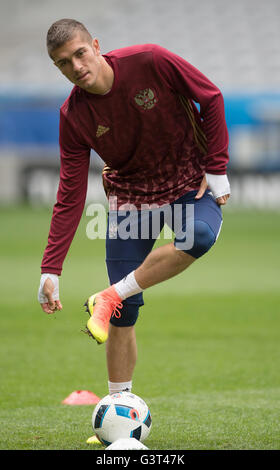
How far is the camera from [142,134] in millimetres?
4371

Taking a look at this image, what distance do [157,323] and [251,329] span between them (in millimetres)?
1073

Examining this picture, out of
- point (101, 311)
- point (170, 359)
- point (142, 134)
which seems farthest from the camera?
point (170, 359)

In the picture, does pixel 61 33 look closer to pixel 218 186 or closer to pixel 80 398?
pixel 218 186

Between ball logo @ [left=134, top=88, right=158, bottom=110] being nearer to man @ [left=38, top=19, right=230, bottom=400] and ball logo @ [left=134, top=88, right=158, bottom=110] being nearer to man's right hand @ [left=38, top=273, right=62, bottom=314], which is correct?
man @ [left=38, top=19, right=230, bottom=400]

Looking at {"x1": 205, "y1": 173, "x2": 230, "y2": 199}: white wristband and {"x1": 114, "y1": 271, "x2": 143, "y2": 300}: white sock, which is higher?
{"x1": 205, "y1": 173, "x2": 230, "y2": 199}: white wristband

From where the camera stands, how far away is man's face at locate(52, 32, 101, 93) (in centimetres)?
402

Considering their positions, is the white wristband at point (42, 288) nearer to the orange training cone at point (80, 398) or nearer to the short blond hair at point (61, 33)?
the orange training cone at point (80, 398)

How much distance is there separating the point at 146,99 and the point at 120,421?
169 cm

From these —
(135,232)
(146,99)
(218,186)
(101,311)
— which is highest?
(146,99)

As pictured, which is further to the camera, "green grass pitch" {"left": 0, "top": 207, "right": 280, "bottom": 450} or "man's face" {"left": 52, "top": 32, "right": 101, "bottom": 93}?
"green grass pitch" {"left": 0, "top": 207, "right": 280, "bottom": 450}

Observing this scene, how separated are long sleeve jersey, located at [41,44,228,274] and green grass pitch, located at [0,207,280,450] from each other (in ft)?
3.71

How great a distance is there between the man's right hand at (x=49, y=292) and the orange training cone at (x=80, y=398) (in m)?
1.06

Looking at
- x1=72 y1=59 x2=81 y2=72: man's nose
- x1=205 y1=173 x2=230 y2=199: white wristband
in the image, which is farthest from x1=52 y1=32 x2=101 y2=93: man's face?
x1=205 y1=173 x2=230 y2=199: white wristband

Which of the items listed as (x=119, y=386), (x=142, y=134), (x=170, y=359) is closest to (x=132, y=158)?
(x=142, y=134)
